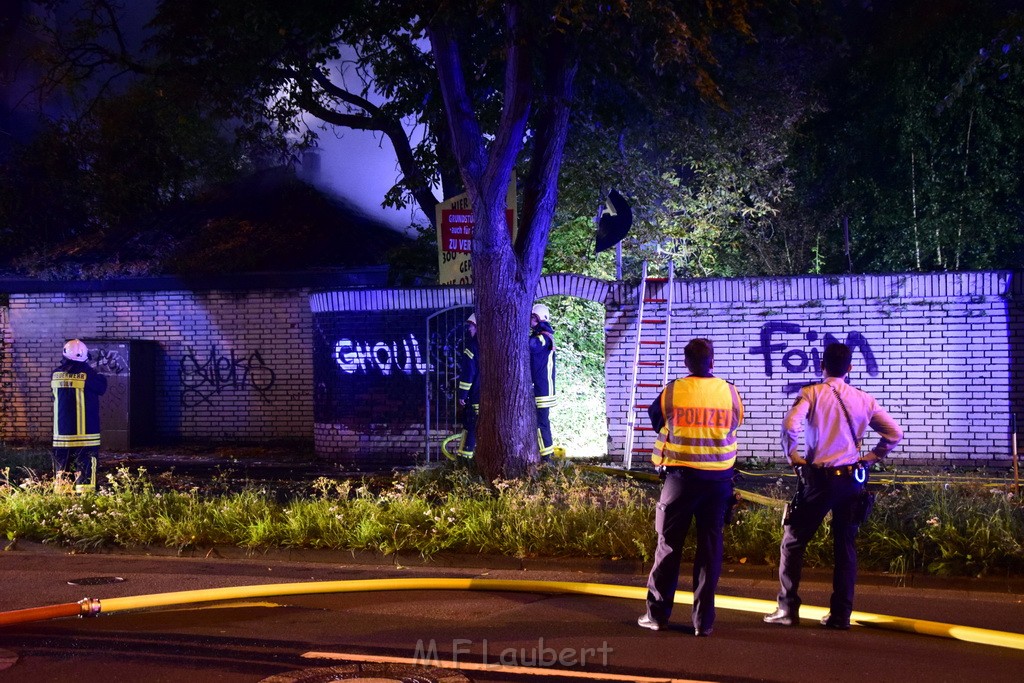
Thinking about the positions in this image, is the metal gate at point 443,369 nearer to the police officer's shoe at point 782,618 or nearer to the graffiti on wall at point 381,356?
the graffiti on wall at point 381,356

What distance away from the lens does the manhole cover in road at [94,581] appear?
26.4ft

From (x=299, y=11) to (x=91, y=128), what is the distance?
14.9m

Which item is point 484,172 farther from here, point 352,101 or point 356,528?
point 352,101

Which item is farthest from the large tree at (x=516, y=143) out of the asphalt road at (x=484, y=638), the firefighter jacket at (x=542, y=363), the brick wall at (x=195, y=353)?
the brick wall at (x=195, y=353)

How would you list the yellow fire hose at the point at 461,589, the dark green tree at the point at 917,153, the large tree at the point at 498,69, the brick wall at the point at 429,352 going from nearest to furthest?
the yellow fire hose at the point at 461,589 → the large tree at the point at 498,69 → the brick wall at the point at 429,352 → the dark green tree at the point at 917,153

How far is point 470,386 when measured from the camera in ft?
40.4

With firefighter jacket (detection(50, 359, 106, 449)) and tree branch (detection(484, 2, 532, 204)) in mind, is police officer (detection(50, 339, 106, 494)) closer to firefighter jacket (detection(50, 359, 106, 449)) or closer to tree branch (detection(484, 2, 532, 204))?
firefighter jacket (detection(50, 359, 106, 449))

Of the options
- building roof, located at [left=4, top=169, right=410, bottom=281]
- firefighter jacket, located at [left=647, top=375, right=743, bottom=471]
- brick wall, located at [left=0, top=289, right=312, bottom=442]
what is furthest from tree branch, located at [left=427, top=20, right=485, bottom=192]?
building roof, located at [left=4, top=169, right=410, bottom=281]

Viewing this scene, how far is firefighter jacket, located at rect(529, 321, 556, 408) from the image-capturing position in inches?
482

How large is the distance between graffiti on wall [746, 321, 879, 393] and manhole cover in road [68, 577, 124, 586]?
26.7 ft

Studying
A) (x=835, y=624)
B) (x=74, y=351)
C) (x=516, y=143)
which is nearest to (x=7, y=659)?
(x=835, y=624)

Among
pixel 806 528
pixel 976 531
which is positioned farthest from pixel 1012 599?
pixel 806 528

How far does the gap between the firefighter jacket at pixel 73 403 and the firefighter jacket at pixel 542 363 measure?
16.0ft

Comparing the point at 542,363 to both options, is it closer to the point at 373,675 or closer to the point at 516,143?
the point at 516,143
